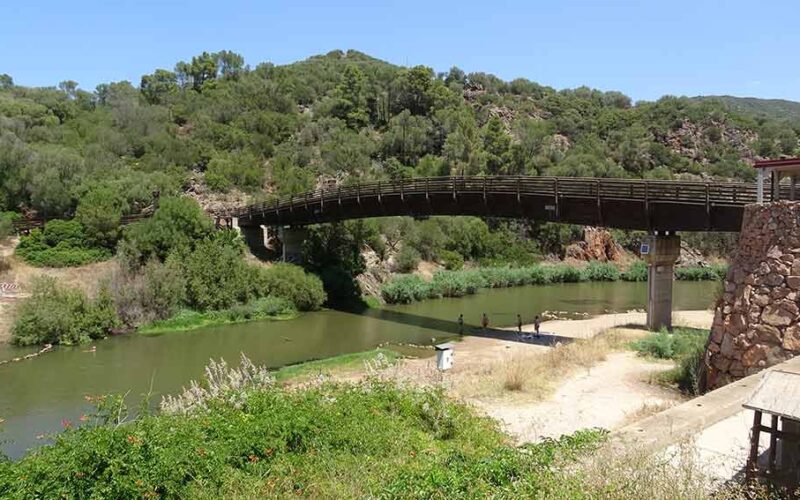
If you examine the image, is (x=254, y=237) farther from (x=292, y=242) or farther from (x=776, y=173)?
(x=776, y=173)

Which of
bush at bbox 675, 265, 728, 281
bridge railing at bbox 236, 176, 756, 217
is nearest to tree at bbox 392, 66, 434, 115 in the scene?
bush at bbox 675, 265, 728, 281

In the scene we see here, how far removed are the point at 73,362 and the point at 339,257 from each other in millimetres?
23120

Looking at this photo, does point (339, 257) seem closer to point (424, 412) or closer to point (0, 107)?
point (424, 412)

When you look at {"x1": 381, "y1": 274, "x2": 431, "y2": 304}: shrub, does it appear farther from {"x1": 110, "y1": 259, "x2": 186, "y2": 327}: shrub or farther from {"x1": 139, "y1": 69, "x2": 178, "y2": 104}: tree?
{"x1": 139, "y1": 69, "x2": 178, "y2": 104}: tree

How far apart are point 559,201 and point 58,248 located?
1258 inches

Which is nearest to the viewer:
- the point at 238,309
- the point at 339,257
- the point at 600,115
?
the point at 238,309

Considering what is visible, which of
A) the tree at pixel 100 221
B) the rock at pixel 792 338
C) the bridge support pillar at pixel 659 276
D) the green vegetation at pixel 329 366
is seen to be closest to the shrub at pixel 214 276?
the tree at pixel 100 221

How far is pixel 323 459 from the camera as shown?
941 centimetres

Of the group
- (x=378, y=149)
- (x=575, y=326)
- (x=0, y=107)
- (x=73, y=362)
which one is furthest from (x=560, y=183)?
(x=0, y=107)

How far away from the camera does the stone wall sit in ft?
48.4

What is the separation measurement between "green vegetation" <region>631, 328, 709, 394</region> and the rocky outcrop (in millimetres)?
45250

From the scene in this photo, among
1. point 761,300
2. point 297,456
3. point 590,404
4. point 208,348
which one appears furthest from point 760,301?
point 208,348

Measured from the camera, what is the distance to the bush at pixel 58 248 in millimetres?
37844

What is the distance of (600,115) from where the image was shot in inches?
4405
